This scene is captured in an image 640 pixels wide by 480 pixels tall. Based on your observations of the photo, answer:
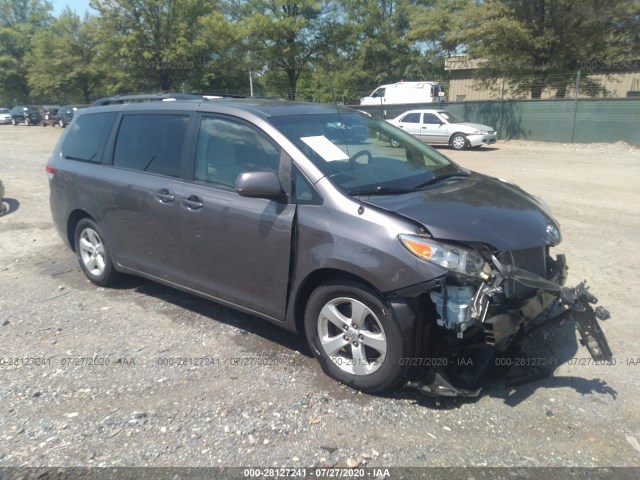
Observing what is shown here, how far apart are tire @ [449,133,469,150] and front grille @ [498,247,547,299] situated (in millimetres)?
16686

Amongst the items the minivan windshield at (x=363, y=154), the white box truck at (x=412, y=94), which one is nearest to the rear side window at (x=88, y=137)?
the minivan windshield at (x=363, y=154)

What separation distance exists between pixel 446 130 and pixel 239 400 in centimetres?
1785

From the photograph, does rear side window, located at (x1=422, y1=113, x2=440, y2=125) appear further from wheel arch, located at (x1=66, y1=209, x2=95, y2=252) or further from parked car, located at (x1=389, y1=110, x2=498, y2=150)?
wheel arch, located at (x1=66, y1=209, x2=95, y2=252)

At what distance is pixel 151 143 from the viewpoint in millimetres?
4566

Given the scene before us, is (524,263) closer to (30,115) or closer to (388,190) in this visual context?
(388,190)

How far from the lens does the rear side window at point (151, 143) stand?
432cm

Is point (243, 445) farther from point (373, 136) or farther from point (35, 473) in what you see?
point (373, 136)

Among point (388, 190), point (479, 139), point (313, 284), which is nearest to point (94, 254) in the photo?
point (313, 284)

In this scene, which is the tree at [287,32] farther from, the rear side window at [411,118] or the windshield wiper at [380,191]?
the windshield wiper at [380,191]

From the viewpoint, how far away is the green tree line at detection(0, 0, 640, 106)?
2330 cm

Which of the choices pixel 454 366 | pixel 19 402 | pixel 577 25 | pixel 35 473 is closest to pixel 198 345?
pixel 19 402

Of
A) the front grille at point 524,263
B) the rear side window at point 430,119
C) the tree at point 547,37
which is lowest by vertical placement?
the front grille at point 524,263

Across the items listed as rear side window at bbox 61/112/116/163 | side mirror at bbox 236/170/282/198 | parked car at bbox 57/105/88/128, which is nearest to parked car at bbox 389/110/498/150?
rear side window at bbox 61/112/116/163

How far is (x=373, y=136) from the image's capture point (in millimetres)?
4258
